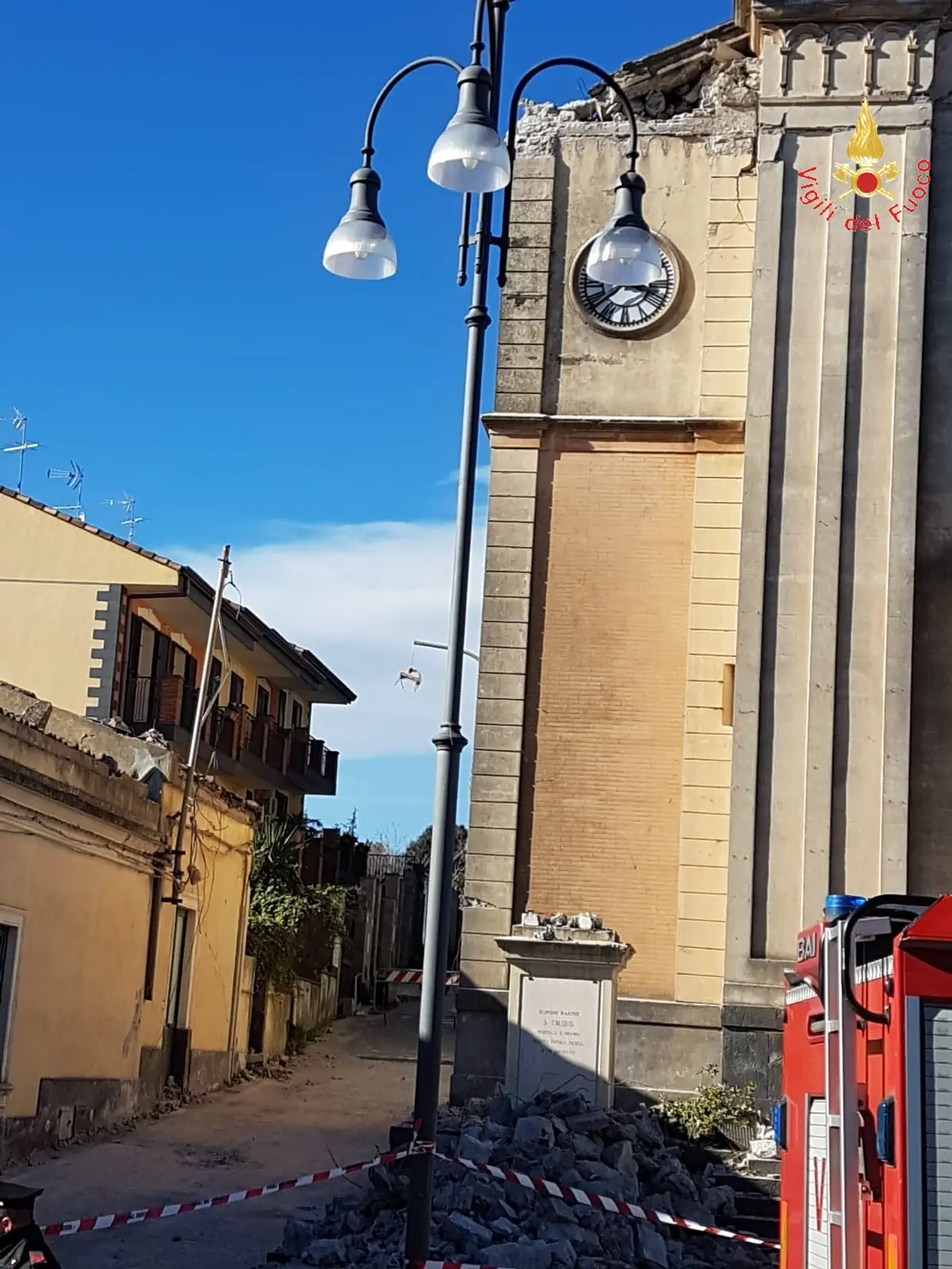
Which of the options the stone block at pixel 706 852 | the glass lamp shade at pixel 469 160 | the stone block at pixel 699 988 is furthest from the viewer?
the stone block at pixel 706 852

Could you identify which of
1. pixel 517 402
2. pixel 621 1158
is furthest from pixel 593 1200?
pixel 517 402

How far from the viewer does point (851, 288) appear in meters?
17.2

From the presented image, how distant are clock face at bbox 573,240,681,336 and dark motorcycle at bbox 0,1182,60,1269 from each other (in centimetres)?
1326

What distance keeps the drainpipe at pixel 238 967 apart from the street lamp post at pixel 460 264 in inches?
580

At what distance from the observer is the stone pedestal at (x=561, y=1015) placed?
1360 cm

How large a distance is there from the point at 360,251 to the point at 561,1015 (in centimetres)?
751

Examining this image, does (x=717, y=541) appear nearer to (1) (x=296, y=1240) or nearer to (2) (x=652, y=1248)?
(2) (x=652, y=1248)

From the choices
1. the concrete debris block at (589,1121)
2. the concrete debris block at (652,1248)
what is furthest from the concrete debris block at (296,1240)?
the concrete debris block at (589,1121)

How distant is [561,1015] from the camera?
13711 millimetres

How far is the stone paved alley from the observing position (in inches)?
422

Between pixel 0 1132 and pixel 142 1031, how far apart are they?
14.7 feet

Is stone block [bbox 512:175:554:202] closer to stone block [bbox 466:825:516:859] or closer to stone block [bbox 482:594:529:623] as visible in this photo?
stone block [bbox 482:594:529:623]

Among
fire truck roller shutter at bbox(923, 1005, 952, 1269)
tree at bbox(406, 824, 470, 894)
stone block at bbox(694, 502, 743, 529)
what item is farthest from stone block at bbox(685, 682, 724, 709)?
tree at bbox(406, 824, 470, 894)

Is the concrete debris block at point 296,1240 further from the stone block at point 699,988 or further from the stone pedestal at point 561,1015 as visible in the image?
the stone block at point 699,988
